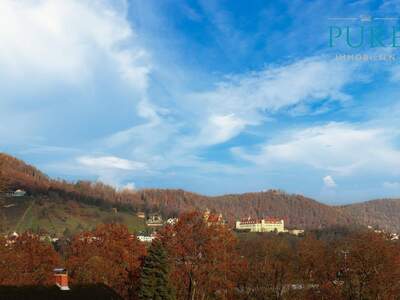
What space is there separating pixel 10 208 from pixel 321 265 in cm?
16009

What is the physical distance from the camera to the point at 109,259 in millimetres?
46188

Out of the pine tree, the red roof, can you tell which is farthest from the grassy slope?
the pine tree

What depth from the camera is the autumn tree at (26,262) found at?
126 ft

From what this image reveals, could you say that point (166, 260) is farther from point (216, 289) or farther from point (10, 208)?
point (10, 208)

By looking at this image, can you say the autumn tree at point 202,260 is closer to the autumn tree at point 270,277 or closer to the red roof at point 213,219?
the red roof at point 213,219

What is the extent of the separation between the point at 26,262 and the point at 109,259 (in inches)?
291

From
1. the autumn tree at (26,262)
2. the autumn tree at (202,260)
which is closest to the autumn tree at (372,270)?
the autumn tree at (202,260)

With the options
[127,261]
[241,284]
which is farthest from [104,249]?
[241,284]

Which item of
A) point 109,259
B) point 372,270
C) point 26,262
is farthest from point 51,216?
point 372,270

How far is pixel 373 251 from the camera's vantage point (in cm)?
3738

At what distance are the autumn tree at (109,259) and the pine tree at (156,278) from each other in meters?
4.61

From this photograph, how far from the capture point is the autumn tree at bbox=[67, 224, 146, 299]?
140 feet

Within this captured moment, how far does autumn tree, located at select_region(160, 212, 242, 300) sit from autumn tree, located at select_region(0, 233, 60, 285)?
10663 mm

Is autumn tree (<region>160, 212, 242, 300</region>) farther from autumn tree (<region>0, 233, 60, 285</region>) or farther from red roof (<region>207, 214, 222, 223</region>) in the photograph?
autumn tree (<region>0, 233, 60, 285</region>)
